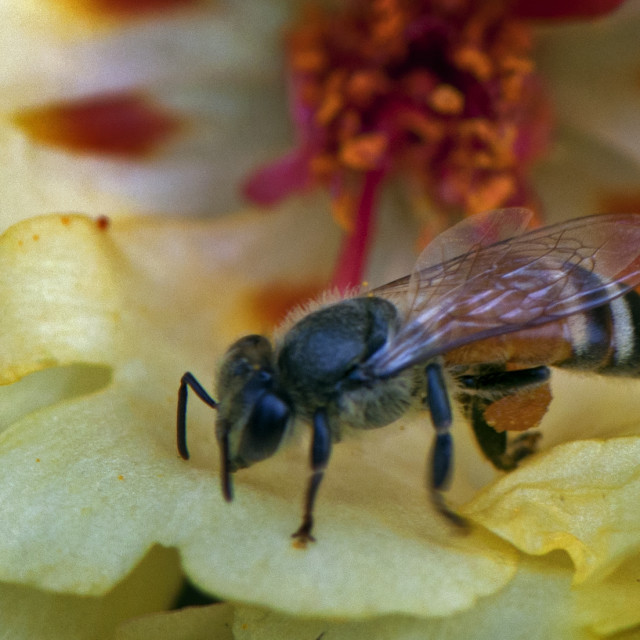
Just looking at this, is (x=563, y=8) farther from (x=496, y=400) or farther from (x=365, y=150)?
(x=496, y=400)

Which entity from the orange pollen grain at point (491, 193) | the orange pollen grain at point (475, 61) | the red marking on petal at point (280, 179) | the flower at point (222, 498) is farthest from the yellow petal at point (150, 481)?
the orange pollen grain at point (475, 61)

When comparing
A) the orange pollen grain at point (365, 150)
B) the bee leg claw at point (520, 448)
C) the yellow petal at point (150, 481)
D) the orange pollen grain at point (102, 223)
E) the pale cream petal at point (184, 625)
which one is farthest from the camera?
the orange pollen grain at point (365, 150)

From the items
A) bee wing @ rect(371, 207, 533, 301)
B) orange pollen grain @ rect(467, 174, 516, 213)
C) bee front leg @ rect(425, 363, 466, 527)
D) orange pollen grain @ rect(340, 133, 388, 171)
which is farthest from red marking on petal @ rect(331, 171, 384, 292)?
bee front leg @ rect(425, 363, 466, 527)

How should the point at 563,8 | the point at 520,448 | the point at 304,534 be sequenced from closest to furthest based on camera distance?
1. the point at 304,534
2. the point at 520,448
3. the point at 563,8

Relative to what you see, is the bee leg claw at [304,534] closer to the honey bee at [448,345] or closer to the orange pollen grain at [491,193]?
the honey bee at [448,345]

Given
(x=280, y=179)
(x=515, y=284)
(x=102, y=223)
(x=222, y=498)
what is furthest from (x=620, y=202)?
(x=222, y=498)

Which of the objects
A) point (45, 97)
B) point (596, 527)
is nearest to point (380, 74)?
point (45, 97)

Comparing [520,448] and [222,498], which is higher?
[222,498]

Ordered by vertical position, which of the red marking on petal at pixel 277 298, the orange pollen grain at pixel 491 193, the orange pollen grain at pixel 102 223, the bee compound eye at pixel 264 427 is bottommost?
the red marking on petal at pixel 277 298
